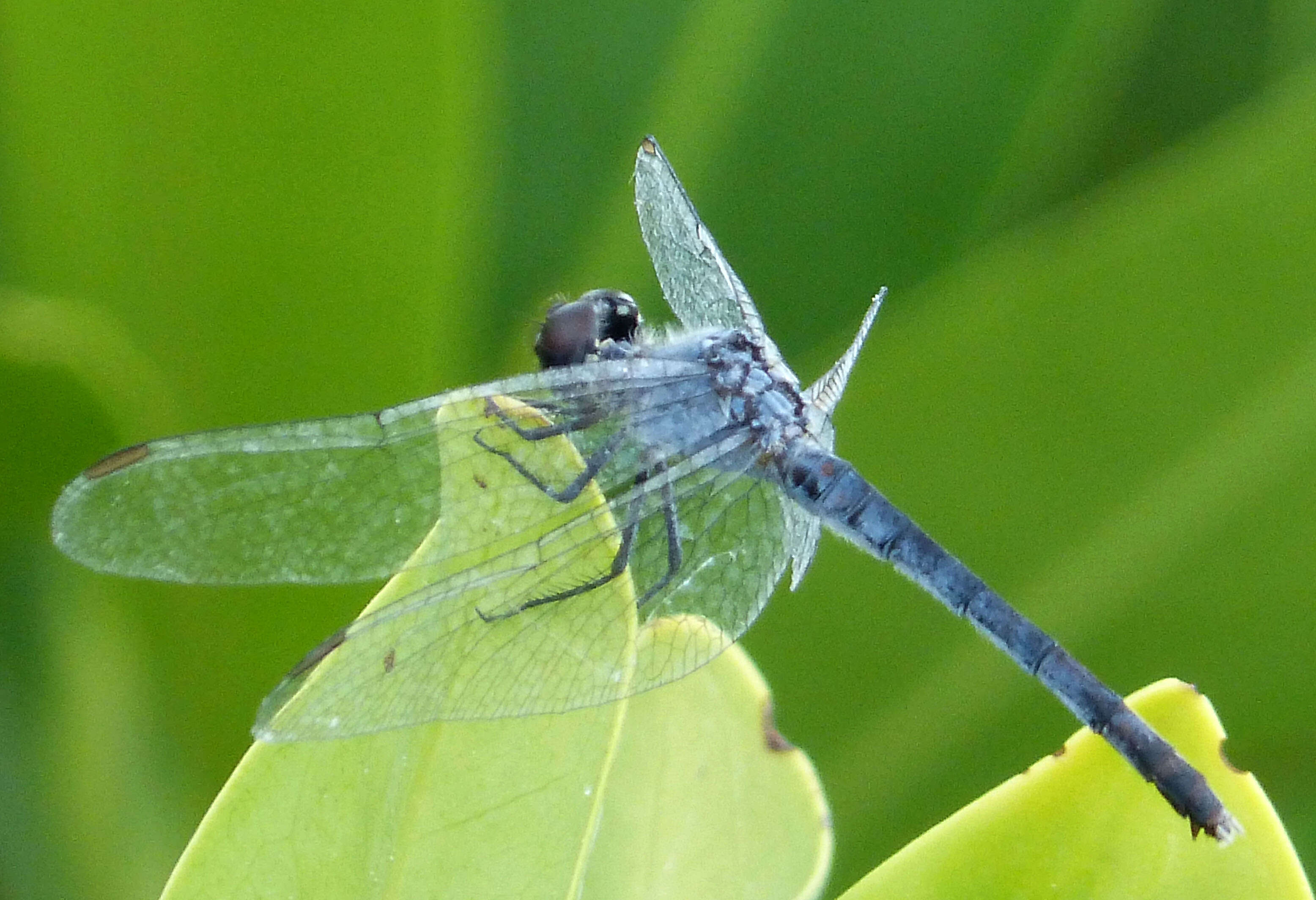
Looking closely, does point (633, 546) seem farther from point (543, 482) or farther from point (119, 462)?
point (119, 462)

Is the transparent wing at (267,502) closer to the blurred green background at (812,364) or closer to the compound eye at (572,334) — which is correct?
the compound eye at (572,334)

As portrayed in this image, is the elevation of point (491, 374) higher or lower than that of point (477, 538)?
higher

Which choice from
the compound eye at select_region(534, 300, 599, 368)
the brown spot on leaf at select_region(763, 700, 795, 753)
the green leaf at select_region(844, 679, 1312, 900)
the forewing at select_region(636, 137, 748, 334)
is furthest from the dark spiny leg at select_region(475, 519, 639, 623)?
the forewing at select_region(636, 137, 748, 334)

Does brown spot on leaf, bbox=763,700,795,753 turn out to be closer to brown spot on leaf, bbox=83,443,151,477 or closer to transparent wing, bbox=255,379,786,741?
transparent wing, bbox=255,379,786,741

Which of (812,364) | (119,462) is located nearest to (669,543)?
(119,462)

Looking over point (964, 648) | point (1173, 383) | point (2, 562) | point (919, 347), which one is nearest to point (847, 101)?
point (919, 347)

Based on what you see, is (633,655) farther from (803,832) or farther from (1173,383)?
(1173,383)

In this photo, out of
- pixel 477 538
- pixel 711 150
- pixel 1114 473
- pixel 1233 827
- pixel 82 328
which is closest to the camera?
pixel 1233 827
